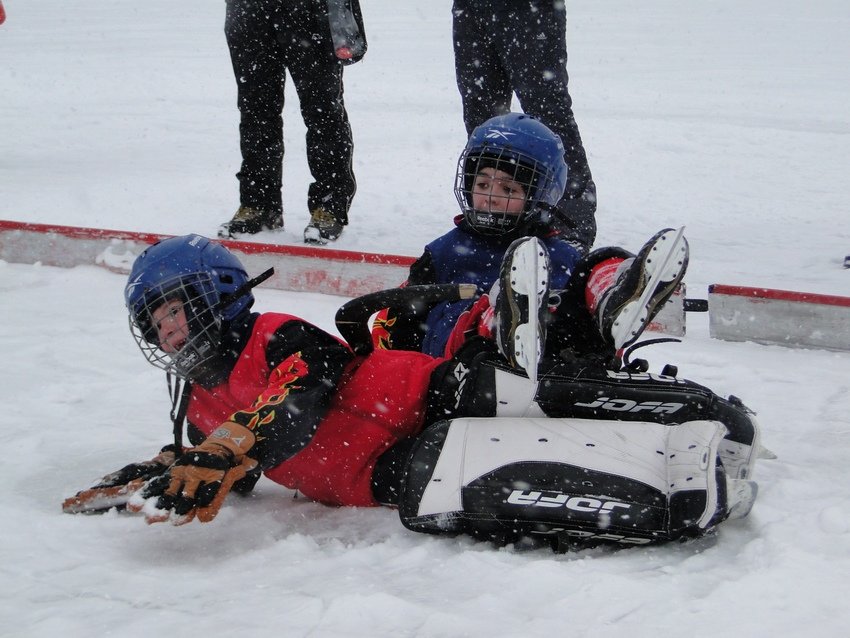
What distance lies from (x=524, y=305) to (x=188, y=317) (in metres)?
0.93

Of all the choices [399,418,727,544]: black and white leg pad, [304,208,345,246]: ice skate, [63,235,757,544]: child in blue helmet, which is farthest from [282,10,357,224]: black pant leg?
[399,418,727,544]: black and white leg pad

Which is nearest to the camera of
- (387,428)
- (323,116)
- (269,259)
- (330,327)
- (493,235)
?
(387,428)

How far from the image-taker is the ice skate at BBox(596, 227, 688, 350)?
2494 mm

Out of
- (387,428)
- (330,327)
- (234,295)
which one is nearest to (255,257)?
(330,327)

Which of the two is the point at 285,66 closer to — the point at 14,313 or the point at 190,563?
the point at 14,313

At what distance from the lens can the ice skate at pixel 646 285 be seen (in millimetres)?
2494

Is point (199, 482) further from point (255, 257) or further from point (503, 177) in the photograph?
point (255, 257)

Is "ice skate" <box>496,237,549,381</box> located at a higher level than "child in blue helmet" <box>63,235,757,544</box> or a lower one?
higher

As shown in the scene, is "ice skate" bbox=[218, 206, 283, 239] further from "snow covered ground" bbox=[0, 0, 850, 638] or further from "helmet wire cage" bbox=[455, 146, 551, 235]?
"helmet wire cage" bbox=[455, 146, 551, 235]

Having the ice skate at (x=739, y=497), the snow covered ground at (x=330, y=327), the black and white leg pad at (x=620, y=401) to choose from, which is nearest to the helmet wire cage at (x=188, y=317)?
the snow covered ground at (x=330, y=327)

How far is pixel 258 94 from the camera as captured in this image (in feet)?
17.6

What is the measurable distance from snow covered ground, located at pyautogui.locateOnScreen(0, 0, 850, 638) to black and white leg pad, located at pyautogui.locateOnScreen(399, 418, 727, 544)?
7 centimetres

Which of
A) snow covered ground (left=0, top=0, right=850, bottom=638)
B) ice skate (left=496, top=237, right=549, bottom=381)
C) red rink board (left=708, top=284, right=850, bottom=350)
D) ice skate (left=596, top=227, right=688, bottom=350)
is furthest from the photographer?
red rink board (left=708, top=284, right=850, bottom=350)

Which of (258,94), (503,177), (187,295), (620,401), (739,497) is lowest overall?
(739,497)
